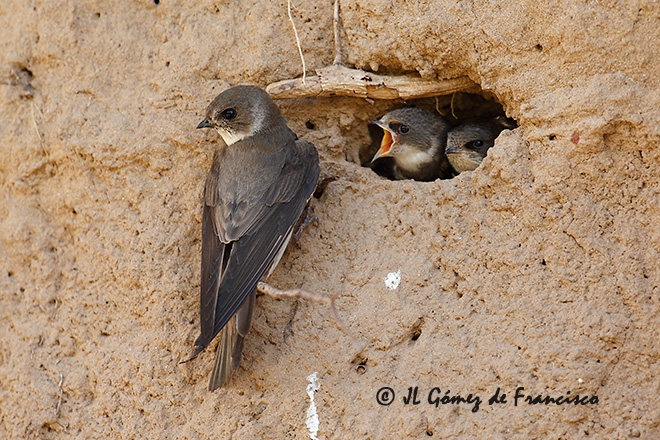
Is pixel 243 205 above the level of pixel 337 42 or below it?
below

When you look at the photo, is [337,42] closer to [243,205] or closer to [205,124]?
[205,124]

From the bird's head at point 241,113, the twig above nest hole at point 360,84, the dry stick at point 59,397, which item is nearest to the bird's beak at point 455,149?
the twig above nest hole at point 360,84

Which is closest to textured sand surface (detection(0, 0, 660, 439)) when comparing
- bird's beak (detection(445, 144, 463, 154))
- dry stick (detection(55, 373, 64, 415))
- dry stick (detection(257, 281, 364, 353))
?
dry stick (detection(55, 373, 64, 415))

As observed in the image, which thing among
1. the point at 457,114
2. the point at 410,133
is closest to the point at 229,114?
the point at 410,133

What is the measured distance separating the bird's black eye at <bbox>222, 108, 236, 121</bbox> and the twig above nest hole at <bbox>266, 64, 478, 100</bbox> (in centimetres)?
23

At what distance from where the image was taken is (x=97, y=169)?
346 centimetres

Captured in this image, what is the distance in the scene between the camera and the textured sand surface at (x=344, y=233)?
9.11 feet

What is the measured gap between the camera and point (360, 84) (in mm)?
3406

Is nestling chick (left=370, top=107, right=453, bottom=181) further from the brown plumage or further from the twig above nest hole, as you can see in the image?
the brown plumage

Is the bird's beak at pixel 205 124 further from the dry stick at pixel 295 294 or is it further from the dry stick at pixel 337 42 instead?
the dry stick at pixel 295 294

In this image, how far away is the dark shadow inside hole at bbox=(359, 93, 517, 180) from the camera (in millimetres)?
3824

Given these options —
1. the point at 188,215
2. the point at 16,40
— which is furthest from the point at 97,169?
the point at 16,40

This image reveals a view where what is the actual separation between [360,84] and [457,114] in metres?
0.88

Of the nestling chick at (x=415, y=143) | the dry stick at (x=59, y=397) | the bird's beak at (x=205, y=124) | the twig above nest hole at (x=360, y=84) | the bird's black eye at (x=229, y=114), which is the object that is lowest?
the dry stick at (x=59, y=397)
